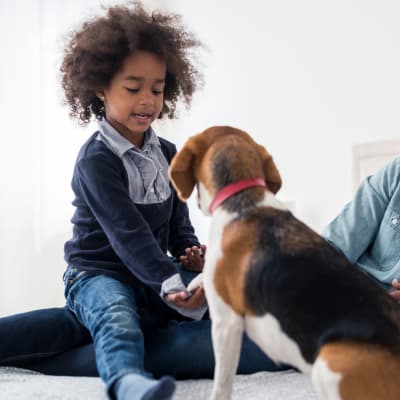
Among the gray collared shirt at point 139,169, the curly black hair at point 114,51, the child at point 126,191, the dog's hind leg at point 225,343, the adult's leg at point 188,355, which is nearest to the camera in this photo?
the dog's hind leg at point 225,343

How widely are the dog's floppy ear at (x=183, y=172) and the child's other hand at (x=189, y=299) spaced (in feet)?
Answer: 0.71

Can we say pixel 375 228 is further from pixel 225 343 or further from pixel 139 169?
pixel 225 343

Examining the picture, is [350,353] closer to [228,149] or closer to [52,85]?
[228,149]

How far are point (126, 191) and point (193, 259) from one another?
1.01ft

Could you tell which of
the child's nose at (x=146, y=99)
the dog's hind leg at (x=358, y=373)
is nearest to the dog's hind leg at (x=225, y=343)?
the dog's hind leg at (x=358, y=373)

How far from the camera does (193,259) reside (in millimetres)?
1624

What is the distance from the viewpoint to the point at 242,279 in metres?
0.90

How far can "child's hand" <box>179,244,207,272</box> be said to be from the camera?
5.32 ft

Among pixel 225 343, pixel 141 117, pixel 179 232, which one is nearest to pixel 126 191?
pixel 141 117

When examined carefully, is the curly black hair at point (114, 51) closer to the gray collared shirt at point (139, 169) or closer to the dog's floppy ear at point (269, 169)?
the gray collared shirt at point (139, 169)

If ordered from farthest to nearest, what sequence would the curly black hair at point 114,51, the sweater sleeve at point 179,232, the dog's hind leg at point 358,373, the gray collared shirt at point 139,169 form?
the sweater sleeve at point 179,232, the curly black hair at point 114,51, the gray collared shirt at point 139,169, the dog's hind leg at point 358,373

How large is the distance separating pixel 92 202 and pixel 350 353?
0.84 m

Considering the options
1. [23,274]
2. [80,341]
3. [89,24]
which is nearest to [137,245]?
[80,341]

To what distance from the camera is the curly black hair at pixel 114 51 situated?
1651 mm
